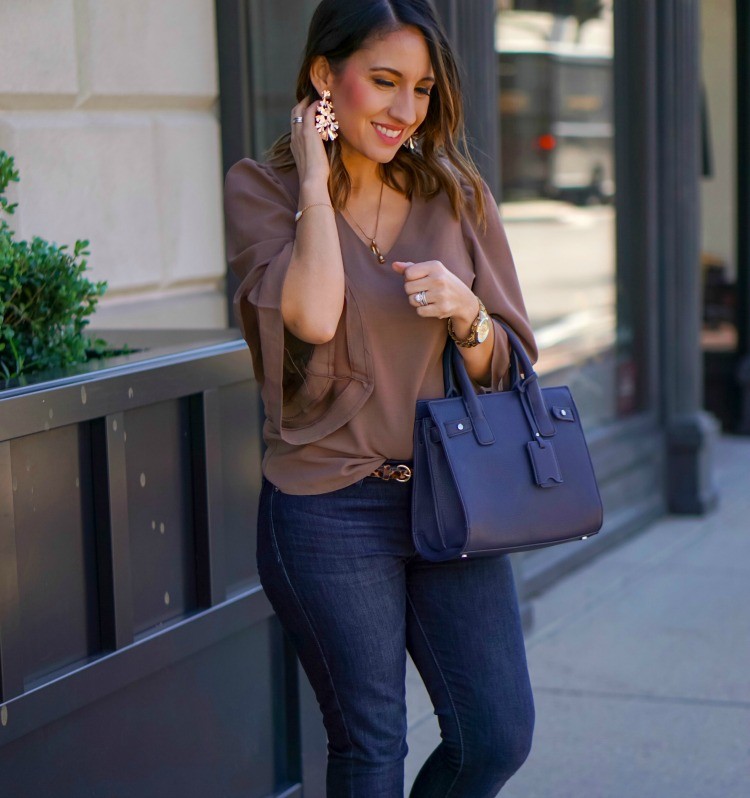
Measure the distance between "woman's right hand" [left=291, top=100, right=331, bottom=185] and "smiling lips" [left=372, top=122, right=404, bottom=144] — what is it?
10 cm

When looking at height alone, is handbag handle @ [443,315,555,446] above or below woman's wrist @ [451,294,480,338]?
below

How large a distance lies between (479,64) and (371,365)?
112 inches

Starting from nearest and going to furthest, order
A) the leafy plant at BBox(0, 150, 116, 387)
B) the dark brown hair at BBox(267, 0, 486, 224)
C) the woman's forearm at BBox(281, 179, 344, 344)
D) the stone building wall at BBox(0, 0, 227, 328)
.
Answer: the woman's forearm at BBox(281, 179, 344, 344) → the dark brown hair at BBox(267, 0, 486, 224) → the leafy plant at BBox(0, 150, 116, 387) → the stone building wall at BBox(0, 0, 227, 328)

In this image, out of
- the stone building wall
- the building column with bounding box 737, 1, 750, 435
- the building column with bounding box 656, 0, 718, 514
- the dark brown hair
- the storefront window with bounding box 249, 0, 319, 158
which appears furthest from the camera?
the building column with bounding box 737, 1, 750, 435

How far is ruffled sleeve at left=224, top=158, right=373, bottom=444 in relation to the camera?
88.7 inches

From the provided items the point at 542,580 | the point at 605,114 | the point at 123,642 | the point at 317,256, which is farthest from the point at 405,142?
the point at 605,114

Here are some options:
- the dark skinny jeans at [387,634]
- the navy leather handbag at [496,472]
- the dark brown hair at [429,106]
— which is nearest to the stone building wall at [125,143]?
the dark brown hair at [429,106]

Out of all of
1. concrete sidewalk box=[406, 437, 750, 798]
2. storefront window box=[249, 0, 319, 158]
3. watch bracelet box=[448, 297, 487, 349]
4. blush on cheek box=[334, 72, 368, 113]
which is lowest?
concrete sidewalk box=[406, 437, 750, 798]

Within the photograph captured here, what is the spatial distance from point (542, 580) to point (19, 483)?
11.7ft

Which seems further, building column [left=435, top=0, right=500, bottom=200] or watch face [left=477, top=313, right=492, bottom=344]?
building column [left=435, top=0, right=500, bottom=200]

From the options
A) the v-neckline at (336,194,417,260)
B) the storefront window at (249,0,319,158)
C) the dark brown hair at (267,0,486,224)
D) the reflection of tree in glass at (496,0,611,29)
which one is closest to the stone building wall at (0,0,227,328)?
the storefront window at (249,0,319,158)

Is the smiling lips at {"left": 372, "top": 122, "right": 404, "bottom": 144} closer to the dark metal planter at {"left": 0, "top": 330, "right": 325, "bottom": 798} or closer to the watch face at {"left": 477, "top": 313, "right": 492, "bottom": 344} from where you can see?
the watch face at {"left": 477, "top": 313, "right": 492, "bottom": 344}

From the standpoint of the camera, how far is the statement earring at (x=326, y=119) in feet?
7.68

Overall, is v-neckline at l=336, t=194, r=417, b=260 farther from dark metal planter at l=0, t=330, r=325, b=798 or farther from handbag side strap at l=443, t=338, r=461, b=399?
dark metal planter at l=0, t=330, r=325, b=798
